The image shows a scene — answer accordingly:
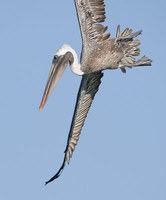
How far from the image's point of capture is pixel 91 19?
14.7m

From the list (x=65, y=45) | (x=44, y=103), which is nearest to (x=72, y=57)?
(x=65, y=45)

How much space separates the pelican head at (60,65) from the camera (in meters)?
14.8

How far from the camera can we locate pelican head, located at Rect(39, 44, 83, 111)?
14774mm

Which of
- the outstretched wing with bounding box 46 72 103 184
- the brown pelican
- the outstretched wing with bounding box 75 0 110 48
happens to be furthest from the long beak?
the outstretched wing with bounding box 46 72 103 184

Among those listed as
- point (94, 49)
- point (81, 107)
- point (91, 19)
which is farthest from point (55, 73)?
point (81, 107)

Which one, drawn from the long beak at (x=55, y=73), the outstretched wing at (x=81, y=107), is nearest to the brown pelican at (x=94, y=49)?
the long beak at (x=55, y=73)

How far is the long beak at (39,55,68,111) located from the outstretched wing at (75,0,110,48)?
74 centimetres

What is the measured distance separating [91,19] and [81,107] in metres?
3.09

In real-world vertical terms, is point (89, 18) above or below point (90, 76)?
above

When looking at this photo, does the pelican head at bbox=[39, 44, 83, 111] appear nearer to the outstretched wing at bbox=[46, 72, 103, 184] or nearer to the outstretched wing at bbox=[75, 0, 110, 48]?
the outstretched wing at bbox=[75, 0, 110, 48]

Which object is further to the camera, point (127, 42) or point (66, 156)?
point (66, 156)

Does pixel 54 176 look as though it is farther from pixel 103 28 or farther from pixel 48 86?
pixel 103 28

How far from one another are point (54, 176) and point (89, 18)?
16.1 ft

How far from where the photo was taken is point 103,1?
14.6m
